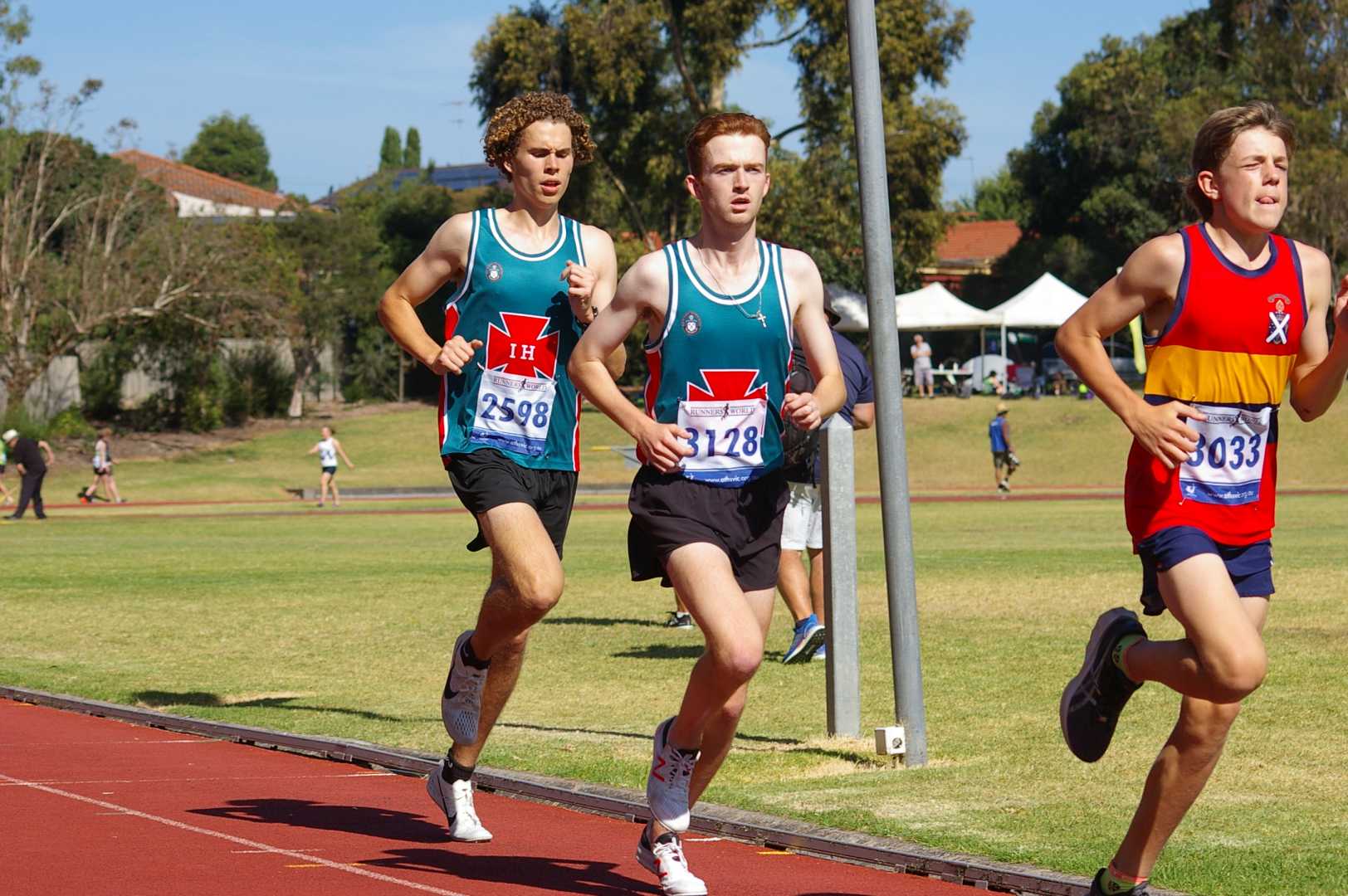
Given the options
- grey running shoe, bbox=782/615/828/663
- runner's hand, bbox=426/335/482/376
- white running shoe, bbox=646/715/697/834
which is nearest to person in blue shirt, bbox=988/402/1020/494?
grey running shoe, bbox=782/615/828/663

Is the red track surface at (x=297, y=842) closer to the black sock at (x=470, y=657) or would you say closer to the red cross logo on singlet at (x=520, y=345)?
the black sock at (x=470, y=657)

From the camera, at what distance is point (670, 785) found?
5.85 m

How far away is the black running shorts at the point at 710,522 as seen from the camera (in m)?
5.73

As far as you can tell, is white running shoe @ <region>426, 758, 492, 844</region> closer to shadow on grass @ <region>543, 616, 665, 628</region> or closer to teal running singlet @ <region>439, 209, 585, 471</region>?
teal running singlet @ <region>439, 209, 585, 471</region>

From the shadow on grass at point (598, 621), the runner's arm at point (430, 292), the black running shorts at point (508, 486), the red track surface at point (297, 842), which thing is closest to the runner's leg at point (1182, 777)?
the red track surface at point (297, 842)

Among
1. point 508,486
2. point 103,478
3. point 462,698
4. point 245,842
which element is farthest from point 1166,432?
point 103,478

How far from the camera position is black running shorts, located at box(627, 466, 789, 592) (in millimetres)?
5727

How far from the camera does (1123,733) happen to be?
8727 millimetres

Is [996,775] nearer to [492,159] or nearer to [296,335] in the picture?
[492,159]

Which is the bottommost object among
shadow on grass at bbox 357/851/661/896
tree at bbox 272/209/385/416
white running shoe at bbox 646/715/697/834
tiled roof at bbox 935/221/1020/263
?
shadow on grass at bbox 357/851/661/896

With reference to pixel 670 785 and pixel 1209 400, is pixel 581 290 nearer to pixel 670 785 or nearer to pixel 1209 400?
pixel 670 785

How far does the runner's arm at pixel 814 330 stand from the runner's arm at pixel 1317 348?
1.38m

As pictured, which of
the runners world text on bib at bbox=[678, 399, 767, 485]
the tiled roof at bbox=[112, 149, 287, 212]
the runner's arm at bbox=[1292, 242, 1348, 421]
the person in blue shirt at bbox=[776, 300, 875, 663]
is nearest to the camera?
the runner's arm at bbox=[1292, 242, 1348, 421]

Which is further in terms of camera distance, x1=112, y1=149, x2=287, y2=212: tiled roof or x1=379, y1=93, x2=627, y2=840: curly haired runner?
x1=112, y1=149, x2=287, y2=212: tiled roof
